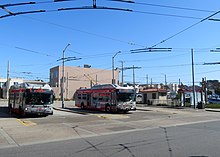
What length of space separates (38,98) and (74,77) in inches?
2498

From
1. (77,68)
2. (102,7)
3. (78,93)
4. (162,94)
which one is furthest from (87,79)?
(102,7)

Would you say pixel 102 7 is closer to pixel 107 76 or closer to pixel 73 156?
pixel 73 156

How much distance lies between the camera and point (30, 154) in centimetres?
895

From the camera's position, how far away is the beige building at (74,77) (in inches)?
3322

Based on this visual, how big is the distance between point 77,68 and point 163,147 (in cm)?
8088

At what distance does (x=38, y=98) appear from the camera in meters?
24.4

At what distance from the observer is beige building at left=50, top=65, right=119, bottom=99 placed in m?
84.4

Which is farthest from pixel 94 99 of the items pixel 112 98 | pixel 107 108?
pixel 112 98

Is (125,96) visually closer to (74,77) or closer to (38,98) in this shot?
(38,98)

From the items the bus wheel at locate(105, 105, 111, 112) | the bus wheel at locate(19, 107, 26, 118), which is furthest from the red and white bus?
the bus wheel at locate(19, 107, 26, 118)

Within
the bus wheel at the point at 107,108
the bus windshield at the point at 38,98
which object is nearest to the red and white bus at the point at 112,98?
A: the bus wheel at the point at 107,108

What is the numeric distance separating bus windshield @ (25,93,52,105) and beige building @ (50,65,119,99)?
191ft

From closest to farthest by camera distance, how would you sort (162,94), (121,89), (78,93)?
(121,89) → (78,93) → (162,94)

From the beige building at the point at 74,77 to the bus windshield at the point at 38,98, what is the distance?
191 ft
